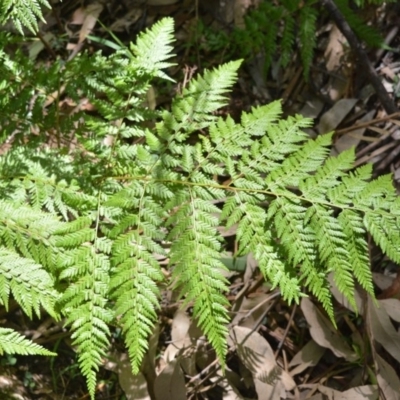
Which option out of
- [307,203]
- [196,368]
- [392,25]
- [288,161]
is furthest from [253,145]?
[392,25]

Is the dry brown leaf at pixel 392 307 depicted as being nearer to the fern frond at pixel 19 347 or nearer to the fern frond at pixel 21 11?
the fern frond at pixel 19 347

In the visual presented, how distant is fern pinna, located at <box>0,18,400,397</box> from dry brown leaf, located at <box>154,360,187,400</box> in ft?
2.91

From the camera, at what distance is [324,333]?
271cm

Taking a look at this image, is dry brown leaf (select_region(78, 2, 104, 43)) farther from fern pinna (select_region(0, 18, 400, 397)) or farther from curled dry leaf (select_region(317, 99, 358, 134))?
curled dry leaf (select_region(317, 99, 358, 134))

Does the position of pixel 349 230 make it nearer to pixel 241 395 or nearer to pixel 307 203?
pixel 307 203

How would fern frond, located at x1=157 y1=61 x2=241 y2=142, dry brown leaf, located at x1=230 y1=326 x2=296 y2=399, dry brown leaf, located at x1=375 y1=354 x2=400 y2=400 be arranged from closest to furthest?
fern frond, located at x1=157 y1=61 x2=241 y2=142
dry brown leaf, located at x1=375 y1=354 x2=400 y2=400
dry brown leaf, located at x1=230 y1=326 x2=296 y2=399

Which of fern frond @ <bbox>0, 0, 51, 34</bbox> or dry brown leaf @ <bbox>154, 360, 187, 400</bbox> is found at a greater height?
fern frond @ <bbox>0, 0, 51, 34</bbox>

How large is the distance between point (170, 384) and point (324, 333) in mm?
852

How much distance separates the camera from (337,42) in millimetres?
3170

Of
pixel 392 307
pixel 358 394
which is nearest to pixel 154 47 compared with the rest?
pixel 392 307

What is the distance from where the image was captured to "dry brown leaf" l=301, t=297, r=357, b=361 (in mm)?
2684

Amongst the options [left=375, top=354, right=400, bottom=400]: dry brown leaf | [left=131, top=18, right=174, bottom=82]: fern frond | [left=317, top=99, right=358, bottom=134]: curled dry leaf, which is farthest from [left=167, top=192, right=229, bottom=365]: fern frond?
[left=317, top=99, right=358, bottom=134]: curled dry leaf

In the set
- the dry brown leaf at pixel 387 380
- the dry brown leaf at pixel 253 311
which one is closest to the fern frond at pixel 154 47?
the dry brown leaf at pixel 253 311

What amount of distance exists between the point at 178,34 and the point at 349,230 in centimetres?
197
